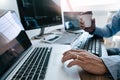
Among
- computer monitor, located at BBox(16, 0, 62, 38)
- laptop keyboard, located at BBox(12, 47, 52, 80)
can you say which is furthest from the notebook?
computer monitor, located at BBox(16, 0, 62, 38)

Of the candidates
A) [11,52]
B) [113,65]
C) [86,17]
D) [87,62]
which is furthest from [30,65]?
[86,17]

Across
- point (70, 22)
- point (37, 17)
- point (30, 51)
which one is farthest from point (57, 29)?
point (30, 51)

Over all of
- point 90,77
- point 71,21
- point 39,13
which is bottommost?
point 90,77

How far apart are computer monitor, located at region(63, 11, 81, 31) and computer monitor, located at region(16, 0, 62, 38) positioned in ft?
0.31

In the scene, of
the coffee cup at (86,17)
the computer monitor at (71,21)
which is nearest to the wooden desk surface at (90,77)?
the coffee cup at (86,17)

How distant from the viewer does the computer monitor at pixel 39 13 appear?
112cm

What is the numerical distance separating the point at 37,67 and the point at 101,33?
85 centimetres

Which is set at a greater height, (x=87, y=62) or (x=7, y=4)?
(x=7, y=4)

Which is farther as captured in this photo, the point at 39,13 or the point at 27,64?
the point at 39,13

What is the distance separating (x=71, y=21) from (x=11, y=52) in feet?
2.98

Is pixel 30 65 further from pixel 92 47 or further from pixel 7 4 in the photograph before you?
pixel 7 4

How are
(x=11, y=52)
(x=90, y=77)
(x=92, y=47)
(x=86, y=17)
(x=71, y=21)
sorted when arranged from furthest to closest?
1. (x=71, y=21)
2. (x=86, y=17)
3. (x=92, y=47)
4. (x=11, y=52)
5. (x=90, y=77)

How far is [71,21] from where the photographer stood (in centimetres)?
154

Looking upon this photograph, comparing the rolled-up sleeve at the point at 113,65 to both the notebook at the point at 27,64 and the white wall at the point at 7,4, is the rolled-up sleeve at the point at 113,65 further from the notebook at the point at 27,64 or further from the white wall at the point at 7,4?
the white wall at the point at 7,4
